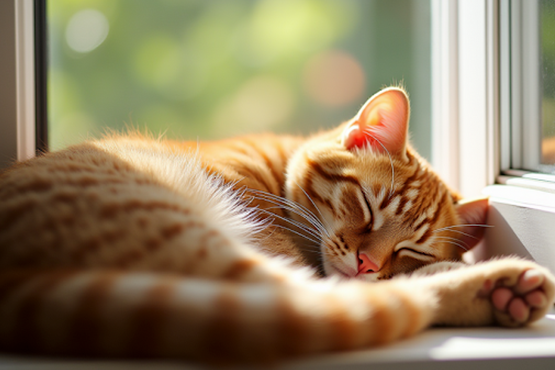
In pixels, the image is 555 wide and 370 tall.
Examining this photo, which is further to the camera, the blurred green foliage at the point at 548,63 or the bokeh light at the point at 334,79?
the bokeh light at the point at 334,79

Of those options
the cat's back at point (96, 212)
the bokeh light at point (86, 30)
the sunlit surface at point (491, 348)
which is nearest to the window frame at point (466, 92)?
the sunlit surface at point (491, 348)

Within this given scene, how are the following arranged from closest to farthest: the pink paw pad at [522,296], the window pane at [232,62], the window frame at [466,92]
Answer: the pink paw pad at [522,296]
the window frame at [466,92]
the window pane at [232,62]

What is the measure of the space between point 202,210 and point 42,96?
1.09 m

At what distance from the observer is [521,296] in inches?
38.2

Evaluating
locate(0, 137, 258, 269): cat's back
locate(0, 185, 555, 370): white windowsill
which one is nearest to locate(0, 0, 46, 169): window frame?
locate(0, 137, 258, 269): cat's back

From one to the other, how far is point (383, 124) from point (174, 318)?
1069 mm

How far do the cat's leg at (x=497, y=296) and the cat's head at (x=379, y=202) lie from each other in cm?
35

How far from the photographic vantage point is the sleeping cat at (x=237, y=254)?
665mm

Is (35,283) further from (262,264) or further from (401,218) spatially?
(401,218)

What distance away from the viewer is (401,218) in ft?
4.61

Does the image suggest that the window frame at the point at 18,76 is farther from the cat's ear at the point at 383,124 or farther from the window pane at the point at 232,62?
the cat's ear at the point at 383,124

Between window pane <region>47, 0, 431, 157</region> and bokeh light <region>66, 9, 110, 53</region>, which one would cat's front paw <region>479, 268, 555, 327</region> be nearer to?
window pane <region>47, 0, 431, 157</region>

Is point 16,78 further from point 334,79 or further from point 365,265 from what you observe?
point 334,79

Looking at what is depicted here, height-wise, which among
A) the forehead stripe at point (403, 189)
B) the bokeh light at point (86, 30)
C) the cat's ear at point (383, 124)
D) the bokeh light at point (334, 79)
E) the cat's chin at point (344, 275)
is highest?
the bokeh light at point (86, 30)
